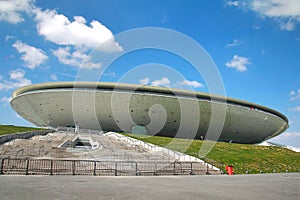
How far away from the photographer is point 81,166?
49.0ft

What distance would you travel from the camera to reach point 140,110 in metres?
45.7

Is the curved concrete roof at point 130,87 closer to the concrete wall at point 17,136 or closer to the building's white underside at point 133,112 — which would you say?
the building's white underside at point 133,112

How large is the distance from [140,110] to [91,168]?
3070 cm

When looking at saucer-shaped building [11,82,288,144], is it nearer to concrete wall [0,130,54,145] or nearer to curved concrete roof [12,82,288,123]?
curved concrete roof [12,82,288,123]

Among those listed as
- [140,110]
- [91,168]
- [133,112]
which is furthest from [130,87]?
[91,168]

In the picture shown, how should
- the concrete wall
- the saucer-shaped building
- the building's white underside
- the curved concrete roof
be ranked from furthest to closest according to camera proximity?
the building's white underside → the saucer-shaped building → the curved concrete roof → the concrete wall

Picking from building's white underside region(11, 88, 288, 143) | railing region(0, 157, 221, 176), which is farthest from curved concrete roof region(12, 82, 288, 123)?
railing region(0, 157, 221, 176)

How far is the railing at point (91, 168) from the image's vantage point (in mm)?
13258

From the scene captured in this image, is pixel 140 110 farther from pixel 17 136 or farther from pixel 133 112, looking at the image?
pixel 17 136

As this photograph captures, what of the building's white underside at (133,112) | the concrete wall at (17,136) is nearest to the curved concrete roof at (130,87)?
the building's white underside at (133,112)

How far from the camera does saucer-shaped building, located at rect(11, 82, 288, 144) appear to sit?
44062 mm

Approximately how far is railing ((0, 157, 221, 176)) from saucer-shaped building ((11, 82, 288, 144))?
2608cm

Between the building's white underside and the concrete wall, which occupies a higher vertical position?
the building's white underside

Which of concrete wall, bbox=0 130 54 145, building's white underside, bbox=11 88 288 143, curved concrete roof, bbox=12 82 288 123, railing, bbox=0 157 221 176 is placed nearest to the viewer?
railing, bbox=0 157 221 176
